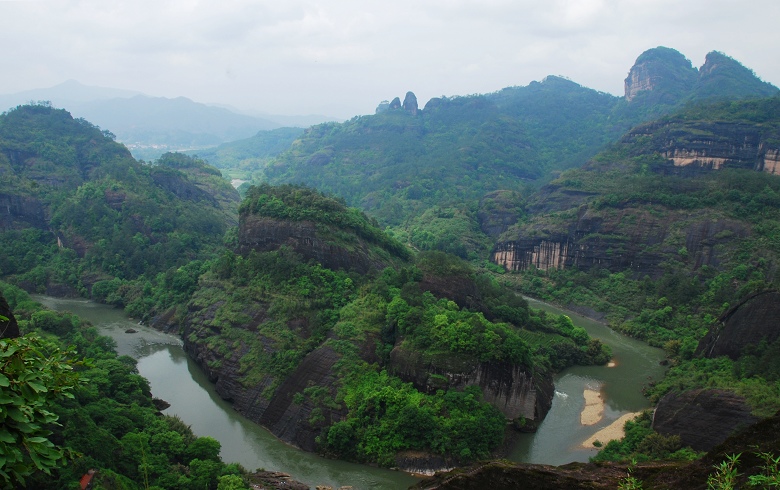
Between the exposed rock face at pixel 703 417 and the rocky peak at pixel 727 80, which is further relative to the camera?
the rocky peak at pixel 727 80

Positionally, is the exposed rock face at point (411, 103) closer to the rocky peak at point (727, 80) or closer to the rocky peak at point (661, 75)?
the rocky peak at point (661, 75)

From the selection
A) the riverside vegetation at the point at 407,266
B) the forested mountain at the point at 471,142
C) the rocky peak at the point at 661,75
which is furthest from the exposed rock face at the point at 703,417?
the rocky peak at the point at 661,75

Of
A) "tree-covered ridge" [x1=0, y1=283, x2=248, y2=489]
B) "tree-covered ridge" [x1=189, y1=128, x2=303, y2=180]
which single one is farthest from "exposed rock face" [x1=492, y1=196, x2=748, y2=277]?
"tree-covered ridge" [x1=189, y1=128, x2=303, y2=180]

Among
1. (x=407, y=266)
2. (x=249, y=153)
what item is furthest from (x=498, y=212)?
(x=249, y=153)

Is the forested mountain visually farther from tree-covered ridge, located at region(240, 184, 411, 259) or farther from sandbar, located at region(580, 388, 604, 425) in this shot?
sandbar, located at region(580, 388, 604, 425)

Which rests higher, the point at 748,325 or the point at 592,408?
the point at 748,325

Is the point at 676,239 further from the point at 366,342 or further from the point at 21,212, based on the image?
the point at 21,212

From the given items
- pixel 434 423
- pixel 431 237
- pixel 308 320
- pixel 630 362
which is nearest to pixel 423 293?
pixel 308 320
